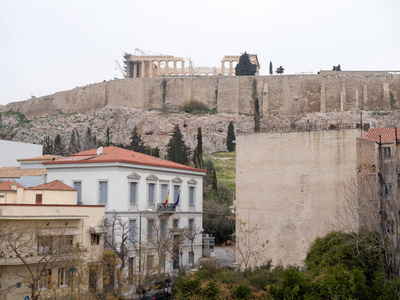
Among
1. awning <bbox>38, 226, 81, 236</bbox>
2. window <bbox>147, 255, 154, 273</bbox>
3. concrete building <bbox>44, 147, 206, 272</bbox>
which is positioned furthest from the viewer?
concrete building <bbox>44, 147, 206, 272</bbox>

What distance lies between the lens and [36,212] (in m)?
26.3

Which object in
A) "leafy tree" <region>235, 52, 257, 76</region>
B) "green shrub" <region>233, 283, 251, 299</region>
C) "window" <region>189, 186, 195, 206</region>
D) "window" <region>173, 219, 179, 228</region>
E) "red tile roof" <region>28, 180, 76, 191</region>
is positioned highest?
"leafy tree" <region>235, 52, 257, 76</region>

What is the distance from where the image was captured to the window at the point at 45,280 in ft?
79.3

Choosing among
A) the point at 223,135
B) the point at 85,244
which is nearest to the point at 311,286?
the point at 85,244

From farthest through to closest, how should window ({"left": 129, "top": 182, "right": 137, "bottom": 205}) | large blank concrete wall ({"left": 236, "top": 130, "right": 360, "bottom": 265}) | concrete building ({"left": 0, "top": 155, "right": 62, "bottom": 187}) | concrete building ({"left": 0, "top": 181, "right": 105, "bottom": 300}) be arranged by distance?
concrete building ({"left": 0, "top": 155, "right": 62, "bottom": 187}) < window ({"left": 129, "top": 182, "right": 137, "bottom": 205}) < large blank concrete wall ({"left": 236, "top": 130, "right": 360, "bottom": 265}) < concrete building ({"left": 0, "top": 181, "right": 105, "bottom": 300})

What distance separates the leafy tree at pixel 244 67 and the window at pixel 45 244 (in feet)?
264

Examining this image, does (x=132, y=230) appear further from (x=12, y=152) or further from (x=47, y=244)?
(x=12, y=152)

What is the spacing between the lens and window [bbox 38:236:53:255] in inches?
1007

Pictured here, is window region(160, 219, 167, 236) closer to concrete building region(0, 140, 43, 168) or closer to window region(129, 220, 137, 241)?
window region(129, 220, 137, 241)

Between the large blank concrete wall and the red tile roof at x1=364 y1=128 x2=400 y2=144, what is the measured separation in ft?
4.55

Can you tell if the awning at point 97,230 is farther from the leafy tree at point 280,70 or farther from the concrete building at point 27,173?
the leafy tree at point 280,70

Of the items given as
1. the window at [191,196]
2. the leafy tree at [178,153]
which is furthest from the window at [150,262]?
the leafy tree at [178,153]

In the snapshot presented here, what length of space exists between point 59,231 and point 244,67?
80.4 m

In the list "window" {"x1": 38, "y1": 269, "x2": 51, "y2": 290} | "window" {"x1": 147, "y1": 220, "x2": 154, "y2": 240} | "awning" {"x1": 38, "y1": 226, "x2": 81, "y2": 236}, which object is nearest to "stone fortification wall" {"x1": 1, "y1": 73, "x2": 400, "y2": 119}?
"window" {"x1": 147, "y1": 220, "x2": 154, "y2": 240}
